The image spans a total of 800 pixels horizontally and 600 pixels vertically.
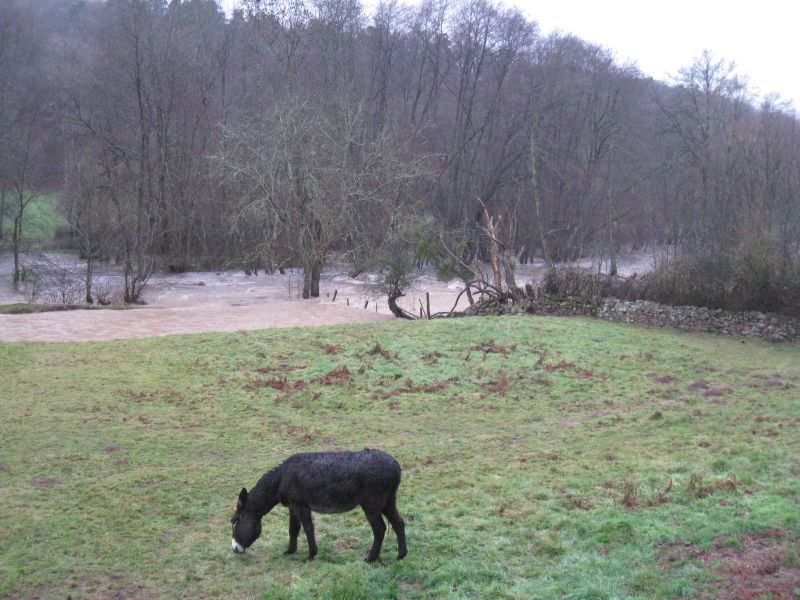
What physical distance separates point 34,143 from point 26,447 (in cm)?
3626

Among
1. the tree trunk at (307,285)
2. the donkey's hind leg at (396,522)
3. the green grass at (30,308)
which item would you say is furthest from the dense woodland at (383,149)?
the donkey's hind leg at (396,522)

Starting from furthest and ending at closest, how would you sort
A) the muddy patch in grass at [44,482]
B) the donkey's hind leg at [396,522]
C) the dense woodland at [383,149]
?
1. the dense woodland at [383,149]
2. the muddy patch in grass at [44,482]
3. the donkey's hind leg at [396,522]

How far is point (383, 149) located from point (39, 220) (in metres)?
21.3

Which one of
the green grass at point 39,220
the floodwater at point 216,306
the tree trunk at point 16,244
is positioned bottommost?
the floodwater at point 216,306

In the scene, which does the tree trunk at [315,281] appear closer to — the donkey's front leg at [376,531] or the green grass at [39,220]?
the green grass at [39,220]

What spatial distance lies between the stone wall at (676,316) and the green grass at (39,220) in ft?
93.4

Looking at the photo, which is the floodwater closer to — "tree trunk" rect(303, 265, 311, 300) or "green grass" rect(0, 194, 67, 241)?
"tree trunk" rect(303, 265, 311, 300)

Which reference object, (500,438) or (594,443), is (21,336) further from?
(594,443)

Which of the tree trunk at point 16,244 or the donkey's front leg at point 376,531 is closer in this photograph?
the donkey's front leg at point 376,531

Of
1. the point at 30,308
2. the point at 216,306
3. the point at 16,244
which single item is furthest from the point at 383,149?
the point at 30,308

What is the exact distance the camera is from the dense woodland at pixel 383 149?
88.1 feet

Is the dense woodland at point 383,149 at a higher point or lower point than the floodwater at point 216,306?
higher

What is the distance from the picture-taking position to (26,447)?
10.5m

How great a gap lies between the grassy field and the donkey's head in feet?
0.61
